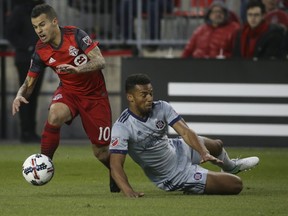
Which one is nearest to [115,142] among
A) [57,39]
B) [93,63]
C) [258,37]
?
[93,63]

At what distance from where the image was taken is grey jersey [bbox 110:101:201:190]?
10039 mm

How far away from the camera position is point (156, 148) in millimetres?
10141

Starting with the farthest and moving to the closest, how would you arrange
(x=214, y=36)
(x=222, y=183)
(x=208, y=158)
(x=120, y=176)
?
1. (x=214, y=36)
2. (x=222, y=183)
3. (x=120, y=176)
4. (x=208, y=158)

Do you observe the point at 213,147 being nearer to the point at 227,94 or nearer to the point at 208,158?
the point at 208,158

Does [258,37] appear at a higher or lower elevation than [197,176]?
higher

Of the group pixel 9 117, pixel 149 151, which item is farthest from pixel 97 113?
pixel 9 117

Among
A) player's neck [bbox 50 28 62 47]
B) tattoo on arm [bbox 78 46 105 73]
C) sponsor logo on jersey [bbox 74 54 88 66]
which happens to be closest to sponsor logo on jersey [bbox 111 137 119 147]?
tattoo on arm [bbox 78 46 105 73]

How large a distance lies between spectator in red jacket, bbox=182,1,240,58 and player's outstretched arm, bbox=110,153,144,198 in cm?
699

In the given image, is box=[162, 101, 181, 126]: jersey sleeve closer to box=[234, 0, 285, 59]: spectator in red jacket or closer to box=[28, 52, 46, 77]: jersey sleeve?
box=[28, 52, 46, 77]: jersey sleeve

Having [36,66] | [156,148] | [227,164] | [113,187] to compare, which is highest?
[36,66]

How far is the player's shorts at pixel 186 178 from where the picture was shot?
1020 centimetres

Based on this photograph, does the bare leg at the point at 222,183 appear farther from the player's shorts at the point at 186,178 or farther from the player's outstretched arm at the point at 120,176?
the player's outstretched arm at the point at 120,176

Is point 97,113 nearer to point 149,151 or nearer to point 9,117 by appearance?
point 149,151

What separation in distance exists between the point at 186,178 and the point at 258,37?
6.57 meters
